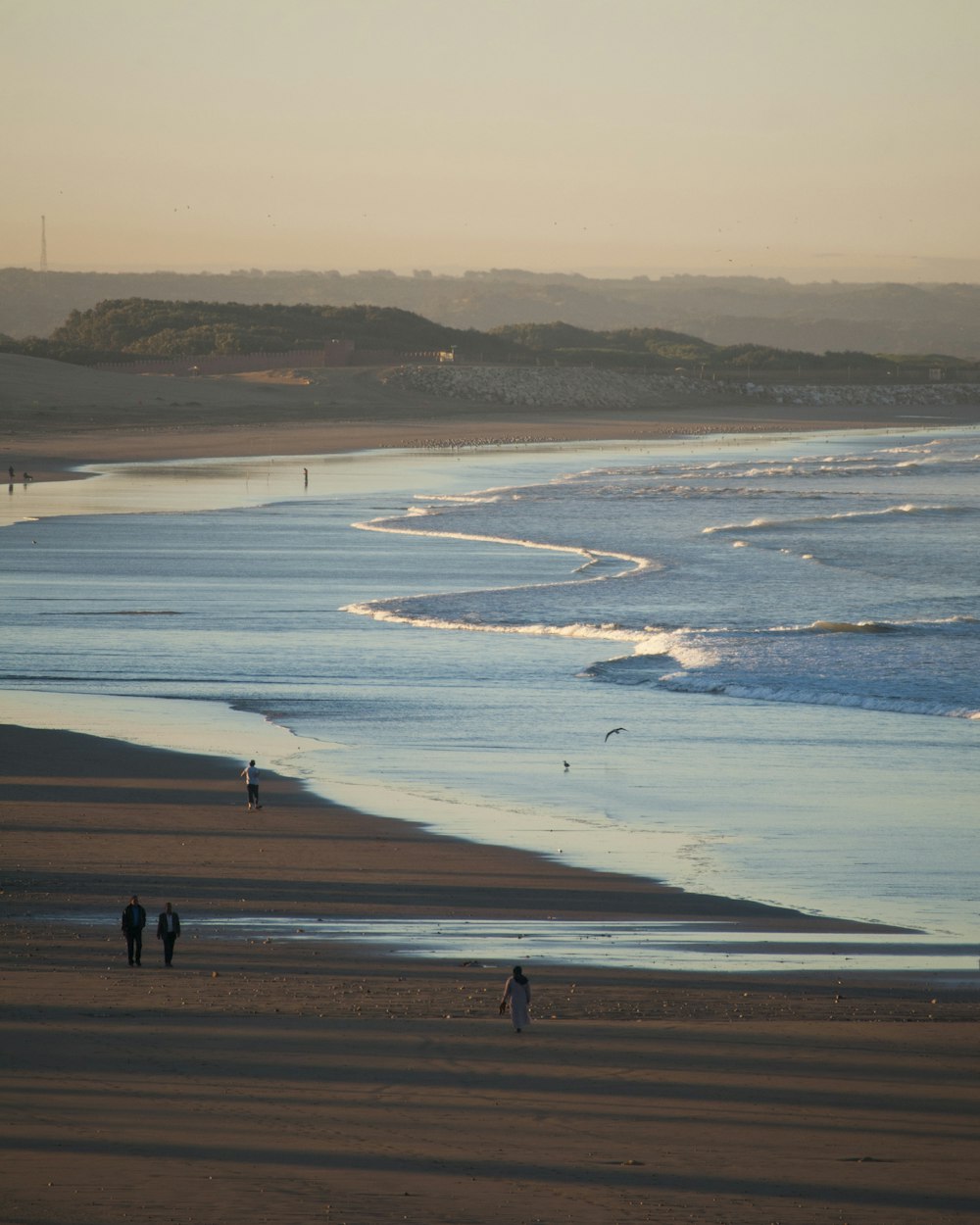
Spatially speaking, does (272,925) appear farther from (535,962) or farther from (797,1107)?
(797,1107)

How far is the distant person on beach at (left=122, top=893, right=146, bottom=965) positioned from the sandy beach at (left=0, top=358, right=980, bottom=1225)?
0.50 feet

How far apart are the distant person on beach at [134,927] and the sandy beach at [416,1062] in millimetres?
153

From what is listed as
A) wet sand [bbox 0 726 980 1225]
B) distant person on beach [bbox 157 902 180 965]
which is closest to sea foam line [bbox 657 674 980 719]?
wet sand [bbox 0 726 980 1225]

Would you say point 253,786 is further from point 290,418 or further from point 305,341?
point 305,341

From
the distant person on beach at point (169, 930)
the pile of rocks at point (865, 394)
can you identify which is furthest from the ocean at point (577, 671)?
the pile of rocks at point (865, 394)

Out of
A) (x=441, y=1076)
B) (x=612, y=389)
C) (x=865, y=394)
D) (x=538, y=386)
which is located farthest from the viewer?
(x=865, y=394)

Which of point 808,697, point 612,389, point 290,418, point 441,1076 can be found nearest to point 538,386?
point 612,389

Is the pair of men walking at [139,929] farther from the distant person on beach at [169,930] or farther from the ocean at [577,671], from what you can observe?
the ocean at [577,671]

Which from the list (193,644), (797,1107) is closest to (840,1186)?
(797,1107)

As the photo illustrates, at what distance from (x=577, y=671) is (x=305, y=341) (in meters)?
109

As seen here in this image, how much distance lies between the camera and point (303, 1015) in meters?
10.1

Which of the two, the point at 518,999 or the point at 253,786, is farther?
the point at 253,786

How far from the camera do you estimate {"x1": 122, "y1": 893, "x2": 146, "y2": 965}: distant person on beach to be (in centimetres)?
1111

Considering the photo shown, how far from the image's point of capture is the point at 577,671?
24.3 m
